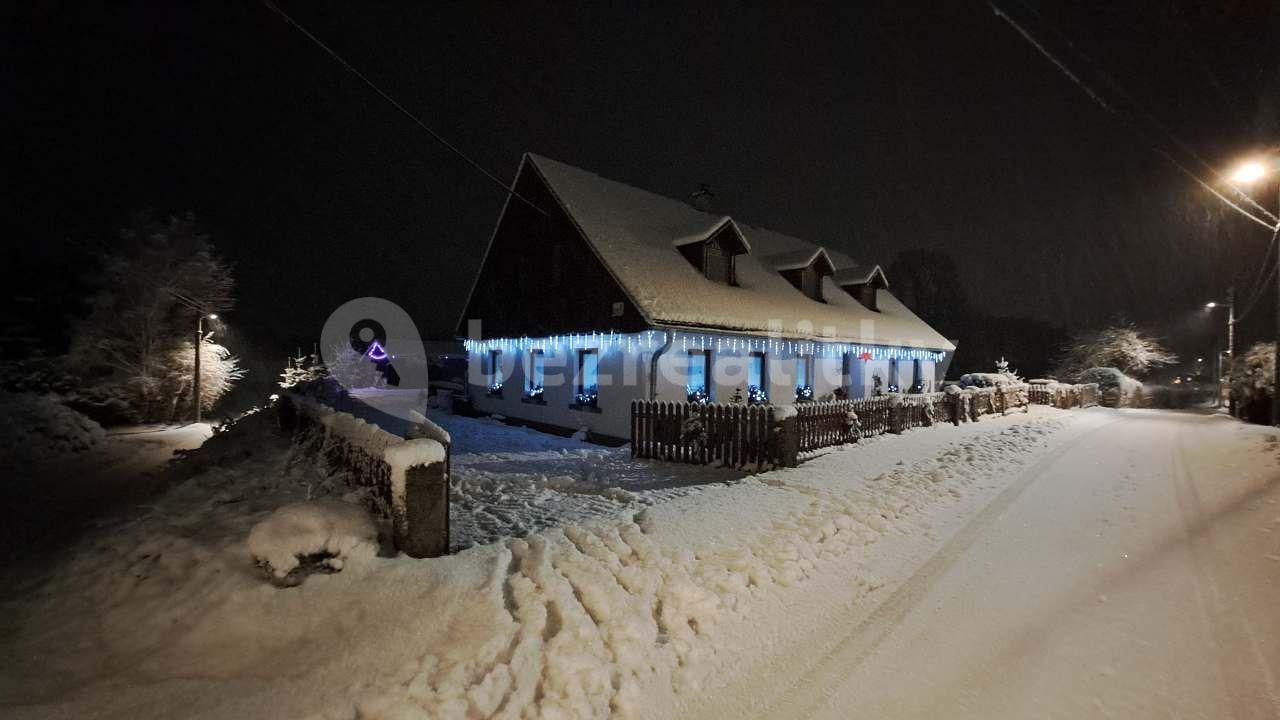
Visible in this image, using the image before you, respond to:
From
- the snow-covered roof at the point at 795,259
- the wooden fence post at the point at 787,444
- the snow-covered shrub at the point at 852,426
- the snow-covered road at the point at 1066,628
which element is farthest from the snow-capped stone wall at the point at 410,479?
the snow-covered roof at the point at 795,259

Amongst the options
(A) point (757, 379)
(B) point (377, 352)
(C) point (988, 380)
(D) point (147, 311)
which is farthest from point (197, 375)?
(C) point (988, 380)

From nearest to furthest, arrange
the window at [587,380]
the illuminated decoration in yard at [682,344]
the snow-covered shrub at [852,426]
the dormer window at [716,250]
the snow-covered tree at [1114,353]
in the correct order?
1. the snow-covered shrub at [852,426]
2. the illuminated decoration in yard at [682,344]
3. the window at [587,380]
4. the dormer window at [716,250]
5. the snow-covered tree at [1114,353]

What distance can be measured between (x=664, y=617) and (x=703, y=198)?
71.7 feet

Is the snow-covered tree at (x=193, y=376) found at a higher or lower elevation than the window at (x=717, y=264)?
lower

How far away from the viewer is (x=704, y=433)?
10.9 meters

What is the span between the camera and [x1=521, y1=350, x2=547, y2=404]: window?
19.0 meters

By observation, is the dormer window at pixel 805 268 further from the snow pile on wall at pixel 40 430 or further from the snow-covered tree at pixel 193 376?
the snow-covered tree at pixel 193 376

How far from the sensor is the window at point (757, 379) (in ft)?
58.0

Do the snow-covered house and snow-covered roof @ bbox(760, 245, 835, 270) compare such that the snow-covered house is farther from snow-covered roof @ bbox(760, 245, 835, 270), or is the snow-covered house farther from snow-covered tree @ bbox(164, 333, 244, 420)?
snow-covered tree @ bbox(164, 333, 244, 420)

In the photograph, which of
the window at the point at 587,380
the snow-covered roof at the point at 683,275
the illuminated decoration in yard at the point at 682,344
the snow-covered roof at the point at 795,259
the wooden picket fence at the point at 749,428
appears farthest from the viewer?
the snow-covered roof at the point at 795,259

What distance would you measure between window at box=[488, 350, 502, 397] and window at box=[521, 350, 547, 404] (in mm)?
2149

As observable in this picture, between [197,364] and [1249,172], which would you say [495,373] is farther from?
[1249,172]

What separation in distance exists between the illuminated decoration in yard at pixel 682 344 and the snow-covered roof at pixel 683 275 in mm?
483

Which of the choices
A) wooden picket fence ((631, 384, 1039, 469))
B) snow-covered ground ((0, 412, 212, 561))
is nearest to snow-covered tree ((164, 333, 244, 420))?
snow-covered ground ((0, 412, 212, 561))
